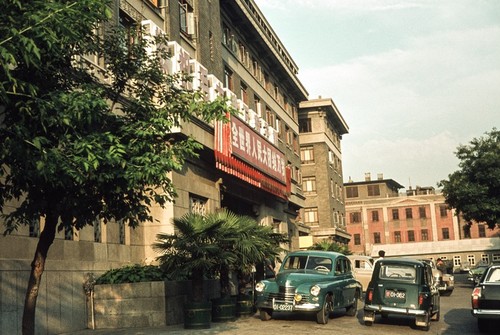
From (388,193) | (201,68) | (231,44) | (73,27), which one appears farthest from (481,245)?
(73,27)

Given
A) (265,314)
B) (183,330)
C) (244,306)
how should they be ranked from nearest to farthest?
1. (183,330)
2. (265,314)
3. (244,306)

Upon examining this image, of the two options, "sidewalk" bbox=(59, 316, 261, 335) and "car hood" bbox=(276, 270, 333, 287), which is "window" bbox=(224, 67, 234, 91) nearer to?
"car hood" bbox=(276, 270, 333, 287)

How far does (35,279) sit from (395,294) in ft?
33.4

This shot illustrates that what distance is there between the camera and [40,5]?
754 centimetres

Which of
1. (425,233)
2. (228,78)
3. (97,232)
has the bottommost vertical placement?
(97,232)

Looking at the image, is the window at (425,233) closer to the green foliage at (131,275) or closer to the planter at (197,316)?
the green foliage at (131,275)

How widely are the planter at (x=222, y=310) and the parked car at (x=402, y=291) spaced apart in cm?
392

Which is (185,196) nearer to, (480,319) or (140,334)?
(140,334)

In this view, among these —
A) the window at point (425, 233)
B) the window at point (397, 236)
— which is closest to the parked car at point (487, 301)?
the window at point (425, 233)

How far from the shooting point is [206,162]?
1049 inches

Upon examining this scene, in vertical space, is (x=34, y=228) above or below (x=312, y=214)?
below

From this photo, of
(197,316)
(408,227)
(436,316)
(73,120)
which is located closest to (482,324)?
(436,316)

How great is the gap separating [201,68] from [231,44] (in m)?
10.6

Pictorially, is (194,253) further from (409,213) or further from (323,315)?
(409,213)
